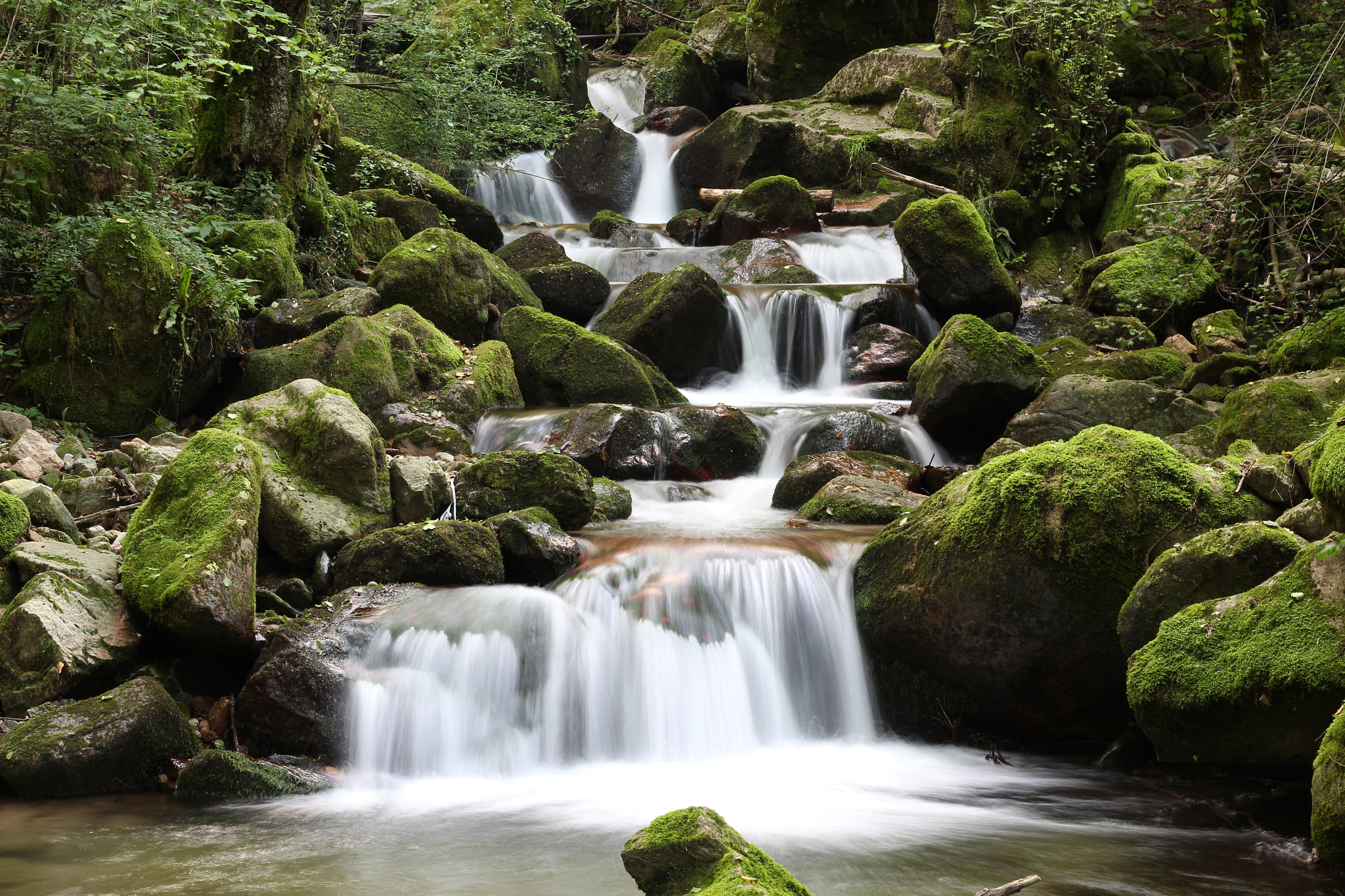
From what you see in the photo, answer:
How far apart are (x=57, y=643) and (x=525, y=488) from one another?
124 inches

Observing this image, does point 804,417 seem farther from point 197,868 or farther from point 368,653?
point 197,868

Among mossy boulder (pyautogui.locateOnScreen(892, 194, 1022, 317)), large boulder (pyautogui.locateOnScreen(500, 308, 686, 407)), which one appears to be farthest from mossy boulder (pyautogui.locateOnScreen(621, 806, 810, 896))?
mossy boulder (pyautogui.locateOnScreen(892, 194, 1022, 317))

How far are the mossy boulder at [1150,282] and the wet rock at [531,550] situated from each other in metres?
5.41

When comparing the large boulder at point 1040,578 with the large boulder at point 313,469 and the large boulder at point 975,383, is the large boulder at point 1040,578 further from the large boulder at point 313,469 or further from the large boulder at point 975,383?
the large boulder at point 975,383

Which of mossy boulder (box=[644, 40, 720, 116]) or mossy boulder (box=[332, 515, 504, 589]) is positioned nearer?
mossy boulder (box=[332, 515, 504, 589])

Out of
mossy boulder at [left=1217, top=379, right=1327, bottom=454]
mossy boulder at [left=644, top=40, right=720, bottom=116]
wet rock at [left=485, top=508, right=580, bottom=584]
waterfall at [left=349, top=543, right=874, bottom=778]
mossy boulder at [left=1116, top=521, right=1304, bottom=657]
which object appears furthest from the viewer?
mossy boulder at [left=644, top=40, right=720, bottom=116]

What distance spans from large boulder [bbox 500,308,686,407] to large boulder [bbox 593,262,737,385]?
992mm

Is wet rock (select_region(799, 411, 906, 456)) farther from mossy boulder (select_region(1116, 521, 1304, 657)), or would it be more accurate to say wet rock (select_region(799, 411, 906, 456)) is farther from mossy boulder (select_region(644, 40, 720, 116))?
Result: mossy boulder (select_region(644, 40, 720, 116))

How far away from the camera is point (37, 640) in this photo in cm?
471

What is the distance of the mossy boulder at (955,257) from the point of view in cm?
1185

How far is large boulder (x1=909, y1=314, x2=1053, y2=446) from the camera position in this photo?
9242mm

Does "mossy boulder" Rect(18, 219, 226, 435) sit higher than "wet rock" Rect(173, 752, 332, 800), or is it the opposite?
"mossy boulder" Rect(18, 219, 226, 435)

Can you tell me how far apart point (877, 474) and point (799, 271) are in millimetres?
6690

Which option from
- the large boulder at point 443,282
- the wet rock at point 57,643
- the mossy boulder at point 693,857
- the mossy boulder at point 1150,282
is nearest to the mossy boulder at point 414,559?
the wet rock at point 57,643
